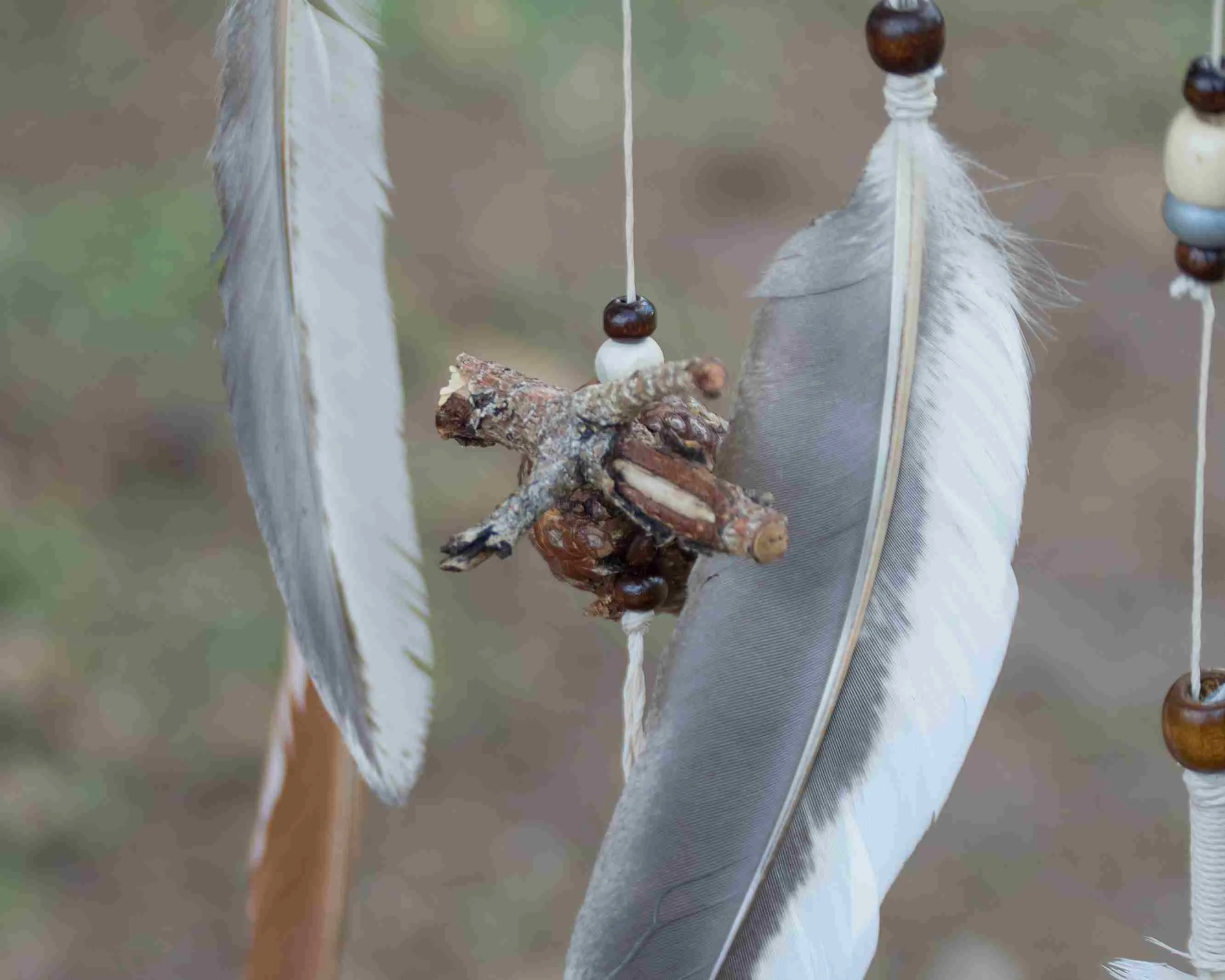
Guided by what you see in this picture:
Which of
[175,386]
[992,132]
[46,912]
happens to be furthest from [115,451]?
[992,132]

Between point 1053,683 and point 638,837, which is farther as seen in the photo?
point 1053,683

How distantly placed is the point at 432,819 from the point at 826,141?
1.13 metres

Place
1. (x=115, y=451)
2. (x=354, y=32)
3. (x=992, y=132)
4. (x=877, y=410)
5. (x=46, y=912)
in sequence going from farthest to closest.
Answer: (x=992, y=132) → (x=115, y=451) → (x=46, y=912) → (x=354, y=32) → (x=877, y=410)

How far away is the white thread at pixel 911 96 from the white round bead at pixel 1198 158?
0.27 feet

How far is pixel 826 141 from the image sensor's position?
2145 millimetres

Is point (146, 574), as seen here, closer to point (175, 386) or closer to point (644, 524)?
point (175, 386)

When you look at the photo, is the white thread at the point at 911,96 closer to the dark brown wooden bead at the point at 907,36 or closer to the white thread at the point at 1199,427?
the dark brown wooden bead at the point at 907,36

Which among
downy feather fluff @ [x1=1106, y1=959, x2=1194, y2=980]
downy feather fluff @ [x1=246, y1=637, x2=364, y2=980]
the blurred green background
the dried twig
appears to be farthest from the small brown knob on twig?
the blurred green background

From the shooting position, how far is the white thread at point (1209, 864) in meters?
0.55

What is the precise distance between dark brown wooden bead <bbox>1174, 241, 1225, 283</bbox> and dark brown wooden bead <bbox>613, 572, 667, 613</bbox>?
0.25 m

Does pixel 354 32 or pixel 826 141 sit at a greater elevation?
pixel 354 32

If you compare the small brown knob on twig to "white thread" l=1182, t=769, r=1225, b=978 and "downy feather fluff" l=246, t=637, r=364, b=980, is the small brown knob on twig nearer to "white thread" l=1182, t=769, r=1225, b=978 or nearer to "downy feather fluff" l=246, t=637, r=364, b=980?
"white thread" l=1182, t=769, r=1225, b=978

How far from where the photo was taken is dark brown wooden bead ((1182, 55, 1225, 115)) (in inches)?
19.2

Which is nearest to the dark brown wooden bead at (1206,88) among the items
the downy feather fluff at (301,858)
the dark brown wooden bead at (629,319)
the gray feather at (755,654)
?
the gray feather at (755,654)
